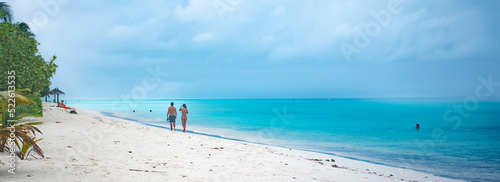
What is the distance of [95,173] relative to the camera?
6.71 m

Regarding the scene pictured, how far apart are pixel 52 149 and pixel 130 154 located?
2.38 metres

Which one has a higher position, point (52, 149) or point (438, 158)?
point (52, 149)

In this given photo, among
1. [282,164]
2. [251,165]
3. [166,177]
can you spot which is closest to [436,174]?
[282,164]

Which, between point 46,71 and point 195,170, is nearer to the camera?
point 195,170

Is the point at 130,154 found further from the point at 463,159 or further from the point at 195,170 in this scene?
the point at 463,159

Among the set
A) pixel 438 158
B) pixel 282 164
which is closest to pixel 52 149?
pixel 282 164

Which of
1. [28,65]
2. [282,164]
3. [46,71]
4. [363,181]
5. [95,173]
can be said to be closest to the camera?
[95,173]

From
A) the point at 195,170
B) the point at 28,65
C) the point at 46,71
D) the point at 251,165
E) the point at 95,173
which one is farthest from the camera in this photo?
the point at 46,71

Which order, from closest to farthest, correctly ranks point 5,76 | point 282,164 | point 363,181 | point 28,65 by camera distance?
point 363,181 < point 282,164 < point 5,76 < point 28,65

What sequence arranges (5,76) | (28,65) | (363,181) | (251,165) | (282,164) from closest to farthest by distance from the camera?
(363,181) → (251,165) → (282,164) → (5,76) → (28,65)

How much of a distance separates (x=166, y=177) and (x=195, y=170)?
1.14 meters

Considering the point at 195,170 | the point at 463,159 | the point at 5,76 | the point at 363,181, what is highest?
the point at 5,76

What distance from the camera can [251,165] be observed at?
30.4 feet

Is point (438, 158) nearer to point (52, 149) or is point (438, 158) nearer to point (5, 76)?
point (52, 149)
